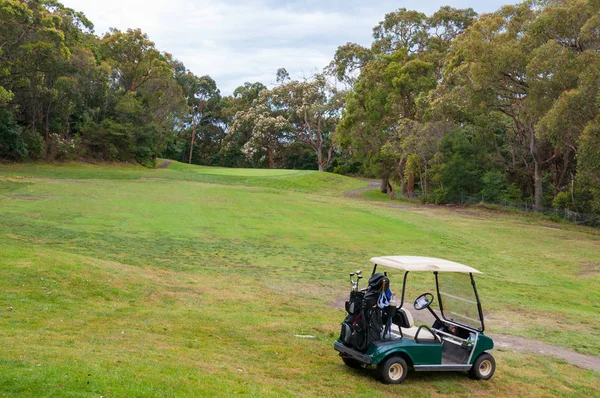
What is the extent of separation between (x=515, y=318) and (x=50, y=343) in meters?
11.5

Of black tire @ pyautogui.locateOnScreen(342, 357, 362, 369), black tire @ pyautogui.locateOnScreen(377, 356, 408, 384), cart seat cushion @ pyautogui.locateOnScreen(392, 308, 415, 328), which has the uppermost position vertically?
cart seat cushion @ pyautogui.locateOnScreen(392, 308, 415, 328)

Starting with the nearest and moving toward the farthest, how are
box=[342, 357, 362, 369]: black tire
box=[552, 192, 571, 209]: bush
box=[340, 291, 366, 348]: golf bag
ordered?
box=[340, 291, 366, 348]: golf bag < box=[342, 357, 362, 369]: black tire < box=[552, 192, 571, 209]: bush

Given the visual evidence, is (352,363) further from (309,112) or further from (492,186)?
(309,112)

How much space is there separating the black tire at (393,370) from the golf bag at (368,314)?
1.20 feet

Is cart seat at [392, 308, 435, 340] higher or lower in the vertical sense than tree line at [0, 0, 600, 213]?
lower

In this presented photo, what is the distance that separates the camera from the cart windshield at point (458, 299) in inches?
373

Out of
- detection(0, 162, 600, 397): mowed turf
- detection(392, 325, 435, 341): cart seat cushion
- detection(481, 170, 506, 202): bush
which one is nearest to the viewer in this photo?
detection(0, 162, 600, 397): mowed turf

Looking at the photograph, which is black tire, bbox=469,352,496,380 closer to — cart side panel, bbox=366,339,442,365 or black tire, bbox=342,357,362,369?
cart side panel, bbox=366,339,442,365

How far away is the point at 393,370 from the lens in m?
8.48

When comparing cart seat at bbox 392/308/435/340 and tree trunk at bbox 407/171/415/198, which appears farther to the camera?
tree trunk at bbox 407/171/415/198

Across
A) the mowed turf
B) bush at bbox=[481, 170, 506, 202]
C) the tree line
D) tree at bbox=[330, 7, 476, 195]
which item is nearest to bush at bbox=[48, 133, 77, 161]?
the tree line

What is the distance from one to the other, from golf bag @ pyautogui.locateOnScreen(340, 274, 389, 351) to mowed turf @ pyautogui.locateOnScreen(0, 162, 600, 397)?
646 mm

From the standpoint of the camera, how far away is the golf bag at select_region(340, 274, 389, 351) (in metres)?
8.30

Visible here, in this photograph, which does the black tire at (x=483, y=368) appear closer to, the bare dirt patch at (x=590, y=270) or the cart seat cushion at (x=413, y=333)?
the cart seat cushion at (x=413, y=333)
